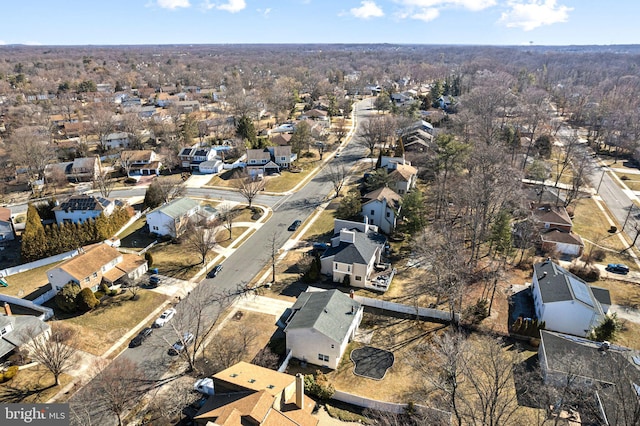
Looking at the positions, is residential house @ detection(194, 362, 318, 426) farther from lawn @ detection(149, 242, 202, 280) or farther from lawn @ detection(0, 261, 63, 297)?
lawn @ detection(0, 261, 63, 297)

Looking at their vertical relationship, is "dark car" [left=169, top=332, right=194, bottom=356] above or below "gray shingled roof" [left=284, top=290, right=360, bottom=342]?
below

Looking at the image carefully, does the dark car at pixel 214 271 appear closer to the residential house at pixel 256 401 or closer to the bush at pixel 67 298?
the bush at pixel 67 298

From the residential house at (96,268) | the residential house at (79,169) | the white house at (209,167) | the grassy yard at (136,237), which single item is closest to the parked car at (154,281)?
the residential house at (96,268)

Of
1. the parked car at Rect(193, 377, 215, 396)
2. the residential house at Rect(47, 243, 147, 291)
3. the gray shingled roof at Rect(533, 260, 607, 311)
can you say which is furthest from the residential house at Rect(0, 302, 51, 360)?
the gray shingled roof at Rect(533, 260, 607, 311)

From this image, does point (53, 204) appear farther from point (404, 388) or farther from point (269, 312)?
point (404, 388)

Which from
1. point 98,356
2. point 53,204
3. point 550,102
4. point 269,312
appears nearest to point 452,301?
point 269,312

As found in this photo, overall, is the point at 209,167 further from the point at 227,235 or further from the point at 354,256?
the point at 354,256
